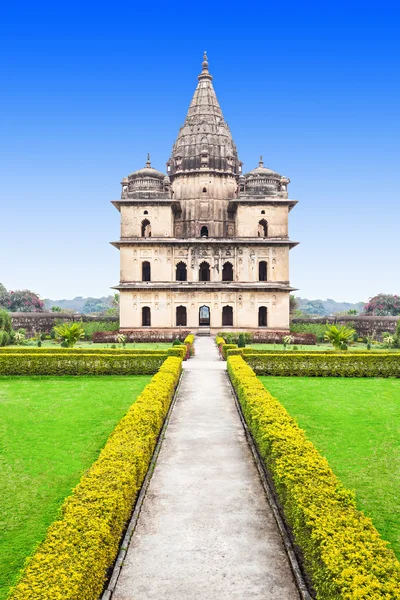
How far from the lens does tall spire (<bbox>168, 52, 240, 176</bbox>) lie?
42688mm

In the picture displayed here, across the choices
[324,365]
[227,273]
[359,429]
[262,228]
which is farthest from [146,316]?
[359,429]

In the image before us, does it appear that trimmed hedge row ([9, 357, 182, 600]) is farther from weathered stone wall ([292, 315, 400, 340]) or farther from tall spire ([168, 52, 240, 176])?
weathered stone wall ([292, 315, 400, 340])

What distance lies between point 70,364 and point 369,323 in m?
31.4

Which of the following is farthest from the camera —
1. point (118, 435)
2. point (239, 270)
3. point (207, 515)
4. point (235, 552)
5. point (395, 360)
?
point (239, 270)

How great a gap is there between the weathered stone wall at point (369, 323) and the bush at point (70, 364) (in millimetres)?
26441

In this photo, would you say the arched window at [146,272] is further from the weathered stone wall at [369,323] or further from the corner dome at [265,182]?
the weathered stone wall at [369,323]

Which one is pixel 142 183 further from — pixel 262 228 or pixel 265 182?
pixel 262 228

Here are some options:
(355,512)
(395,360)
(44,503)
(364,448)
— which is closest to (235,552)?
(355,512)

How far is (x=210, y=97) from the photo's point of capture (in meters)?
45.2

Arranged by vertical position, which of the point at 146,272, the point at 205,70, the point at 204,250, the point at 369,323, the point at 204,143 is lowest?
the point at 369,323

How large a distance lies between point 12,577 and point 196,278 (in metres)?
35.2

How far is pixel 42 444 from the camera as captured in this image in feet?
36.6

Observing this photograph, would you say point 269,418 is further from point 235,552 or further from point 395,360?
point 395,360

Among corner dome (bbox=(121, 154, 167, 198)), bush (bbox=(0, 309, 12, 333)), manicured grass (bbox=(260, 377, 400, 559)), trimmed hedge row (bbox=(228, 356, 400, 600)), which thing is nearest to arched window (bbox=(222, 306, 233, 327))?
corner dome (bbox=(121, 154, 167, 198))
